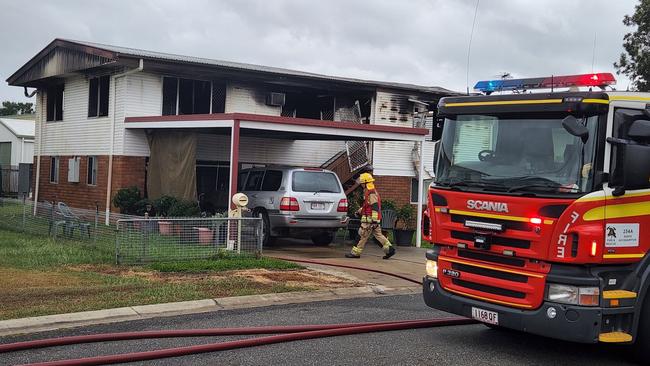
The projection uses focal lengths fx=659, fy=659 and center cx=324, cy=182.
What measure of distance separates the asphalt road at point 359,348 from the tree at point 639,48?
71.5 feet

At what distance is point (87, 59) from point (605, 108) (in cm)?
1613

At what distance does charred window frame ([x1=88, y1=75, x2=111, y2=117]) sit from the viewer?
757 inches

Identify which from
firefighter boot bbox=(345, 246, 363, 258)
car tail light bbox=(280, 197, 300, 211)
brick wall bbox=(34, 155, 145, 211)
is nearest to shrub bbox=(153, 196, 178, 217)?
brick wall bbox=(34, 155, 145, 211)

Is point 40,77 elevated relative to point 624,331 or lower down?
elevated

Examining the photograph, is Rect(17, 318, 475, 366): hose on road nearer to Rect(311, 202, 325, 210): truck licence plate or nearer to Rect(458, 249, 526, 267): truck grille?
Rect(458, 249, 526, 267): truck grille

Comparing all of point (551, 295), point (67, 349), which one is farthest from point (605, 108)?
point (67, 349)

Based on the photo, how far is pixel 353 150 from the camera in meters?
20.9

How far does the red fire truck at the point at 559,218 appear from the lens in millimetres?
5805

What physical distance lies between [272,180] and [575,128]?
9.93 m

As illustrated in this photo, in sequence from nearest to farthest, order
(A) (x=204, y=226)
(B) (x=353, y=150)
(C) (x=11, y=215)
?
(A) (x=204, y=226), (C) (x=11, y=215), (B) (x=353, y=150)

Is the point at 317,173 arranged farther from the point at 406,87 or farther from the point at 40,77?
the point at 40,77

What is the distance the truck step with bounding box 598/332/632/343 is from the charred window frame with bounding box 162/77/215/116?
1489cm

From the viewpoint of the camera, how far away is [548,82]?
7285mm

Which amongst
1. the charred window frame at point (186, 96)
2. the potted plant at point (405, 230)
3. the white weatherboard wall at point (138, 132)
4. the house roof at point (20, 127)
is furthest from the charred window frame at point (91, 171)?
the house roof at point (20, 127)
